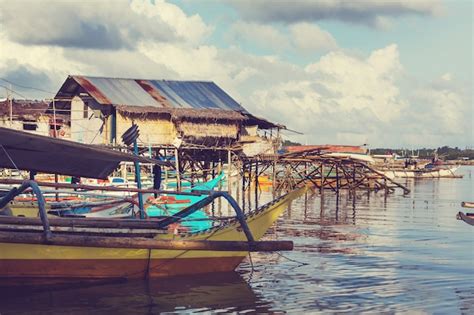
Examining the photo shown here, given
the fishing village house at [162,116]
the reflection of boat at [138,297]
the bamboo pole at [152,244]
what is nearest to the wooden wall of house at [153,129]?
the fishing village house at [162,116]

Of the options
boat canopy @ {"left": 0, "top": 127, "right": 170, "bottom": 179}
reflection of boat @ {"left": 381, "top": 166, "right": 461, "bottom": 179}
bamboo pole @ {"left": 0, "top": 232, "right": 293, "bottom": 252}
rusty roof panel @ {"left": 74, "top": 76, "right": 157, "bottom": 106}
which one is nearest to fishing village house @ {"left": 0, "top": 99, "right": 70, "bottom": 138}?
rusty roof panel @ {"left": 74, "top": 76, "right": 157, "bottom": 106}

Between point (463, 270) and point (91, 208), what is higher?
point (91, 208)

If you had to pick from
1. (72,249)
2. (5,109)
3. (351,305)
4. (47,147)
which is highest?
(5,109)

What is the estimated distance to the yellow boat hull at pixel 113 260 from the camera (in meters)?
13.4

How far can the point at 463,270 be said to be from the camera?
16.6 m

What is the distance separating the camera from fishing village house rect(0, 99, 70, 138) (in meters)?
34.7

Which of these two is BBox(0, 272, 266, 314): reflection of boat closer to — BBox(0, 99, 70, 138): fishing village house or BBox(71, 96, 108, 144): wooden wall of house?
BBox(71, 96, 108, 144): wooden wall of house

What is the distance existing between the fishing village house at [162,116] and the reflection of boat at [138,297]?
1819cm

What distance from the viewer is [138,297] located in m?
13.1

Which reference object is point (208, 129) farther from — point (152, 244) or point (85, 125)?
point (152, 244)

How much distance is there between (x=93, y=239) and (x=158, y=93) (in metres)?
23.7

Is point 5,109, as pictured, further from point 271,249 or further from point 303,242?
point 271,249

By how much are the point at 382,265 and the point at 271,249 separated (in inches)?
224

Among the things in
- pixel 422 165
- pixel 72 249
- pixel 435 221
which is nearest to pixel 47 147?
pixel 72 249
